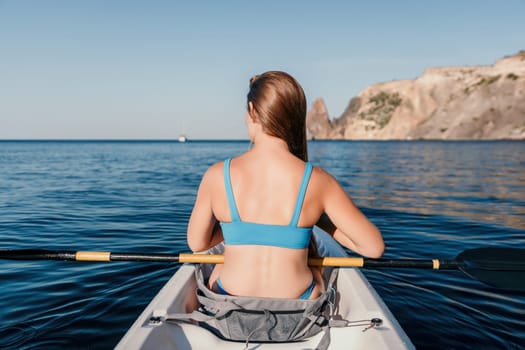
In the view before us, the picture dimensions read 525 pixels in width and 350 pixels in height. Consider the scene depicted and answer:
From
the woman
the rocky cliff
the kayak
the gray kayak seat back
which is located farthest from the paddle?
the rocky cliff

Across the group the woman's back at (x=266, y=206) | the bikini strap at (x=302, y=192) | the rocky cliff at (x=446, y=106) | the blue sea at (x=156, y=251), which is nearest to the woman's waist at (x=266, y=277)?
the woman's back at (x=266, y=206)

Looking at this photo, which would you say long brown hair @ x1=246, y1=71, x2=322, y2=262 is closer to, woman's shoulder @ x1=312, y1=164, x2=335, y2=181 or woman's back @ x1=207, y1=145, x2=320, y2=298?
woman's back @ x1=207, y1=145, x2=320, y2=298

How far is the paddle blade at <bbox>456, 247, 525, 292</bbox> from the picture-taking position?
11.3ft

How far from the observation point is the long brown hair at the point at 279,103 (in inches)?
85.3

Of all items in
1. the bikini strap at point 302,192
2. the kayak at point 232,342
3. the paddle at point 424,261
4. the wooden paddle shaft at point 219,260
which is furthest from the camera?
the paddle at point 424,261

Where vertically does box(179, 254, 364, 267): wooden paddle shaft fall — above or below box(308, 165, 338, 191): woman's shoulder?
below

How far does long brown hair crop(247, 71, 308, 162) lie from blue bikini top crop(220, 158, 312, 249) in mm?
265

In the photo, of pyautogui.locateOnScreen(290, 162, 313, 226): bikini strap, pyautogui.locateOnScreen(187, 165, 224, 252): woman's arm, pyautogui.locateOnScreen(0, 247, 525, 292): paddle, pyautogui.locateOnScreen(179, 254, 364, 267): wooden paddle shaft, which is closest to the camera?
pyautogui.locateOnScreen(290, 162, 313, 226): bikini strap

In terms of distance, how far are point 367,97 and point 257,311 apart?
492ft

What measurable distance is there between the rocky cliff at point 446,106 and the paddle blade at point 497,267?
88684mm

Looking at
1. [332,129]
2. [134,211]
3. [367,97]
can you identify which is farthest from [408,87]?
[134,211]

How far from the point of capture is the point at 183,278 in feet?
11.0

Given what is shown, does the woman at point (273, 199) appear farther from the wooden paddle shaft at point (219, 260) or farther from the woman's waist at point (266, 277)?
the wooden paddle shaft at point (219, 260)

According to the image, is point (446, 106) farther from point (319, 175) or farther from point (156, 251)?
point (319, 175)
